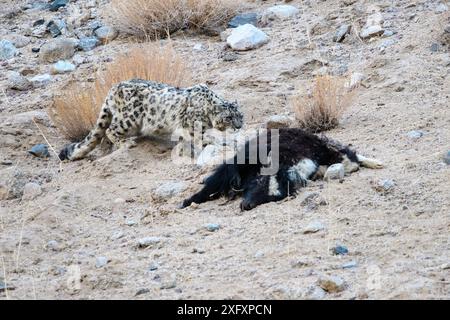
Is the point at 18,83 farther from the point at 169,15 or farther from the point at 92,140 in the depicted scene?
the point at 92,140

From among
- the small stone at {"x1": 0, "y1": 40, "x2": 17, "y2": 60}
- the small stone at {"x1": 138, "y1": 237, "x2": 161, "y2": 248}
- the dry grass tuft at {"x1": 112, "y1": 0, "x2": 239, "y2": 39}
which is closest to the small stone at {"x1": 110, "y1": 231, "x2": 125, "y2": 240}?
the small stone at {"x1": 138, "y1": 237, "x2": 161, "y2": 248}

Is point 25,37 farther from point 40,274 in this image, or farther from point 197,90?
point 40,274

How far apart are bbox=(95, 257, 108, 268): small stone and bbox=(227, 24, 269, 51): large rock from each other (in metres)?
6.18

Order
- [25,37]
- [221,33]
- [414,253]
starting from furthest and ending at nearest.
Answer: [25,37] < [221,33] < [414,253]

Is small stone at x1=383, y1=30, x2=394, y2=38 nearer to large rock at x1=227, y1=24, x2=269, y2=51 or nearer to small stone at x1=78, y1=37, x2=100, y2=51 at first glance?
large rock at x1=227, y1=24, x2=269, y2=51

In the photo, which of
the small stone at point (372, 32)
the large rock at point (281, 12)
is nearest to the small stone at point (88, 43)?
the large rock at point (281, 12)

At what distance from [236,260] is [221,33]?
22.8 feet

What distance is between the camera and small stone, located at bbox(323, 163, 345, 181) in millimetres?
7055

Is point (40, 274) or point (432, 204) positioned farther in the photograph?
point (432, 204)

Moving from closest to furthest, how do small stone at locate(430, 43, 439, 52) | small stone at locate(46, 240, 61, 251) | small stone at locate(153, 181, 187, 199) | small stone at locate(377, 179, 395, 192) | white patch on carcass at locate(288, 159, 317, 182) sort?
small stone at locate(46, 240, 61, 251)
small stone at locate(377, 179, 395, 192)
white patch on carcass at locate(288, 159, 317, 182)
small stone at locate(153, 181, 187, 199)
small stone at locate(430, 43, 439, 52)

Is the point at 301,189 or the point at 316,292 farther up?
the point at 316,292

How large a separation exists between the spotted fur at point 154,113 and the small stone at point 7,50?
3925 millimetres

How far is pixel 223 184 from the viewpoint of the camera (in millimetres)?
7070

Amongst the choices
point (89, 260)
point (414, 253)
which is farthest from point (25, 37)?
point (414, 253)
